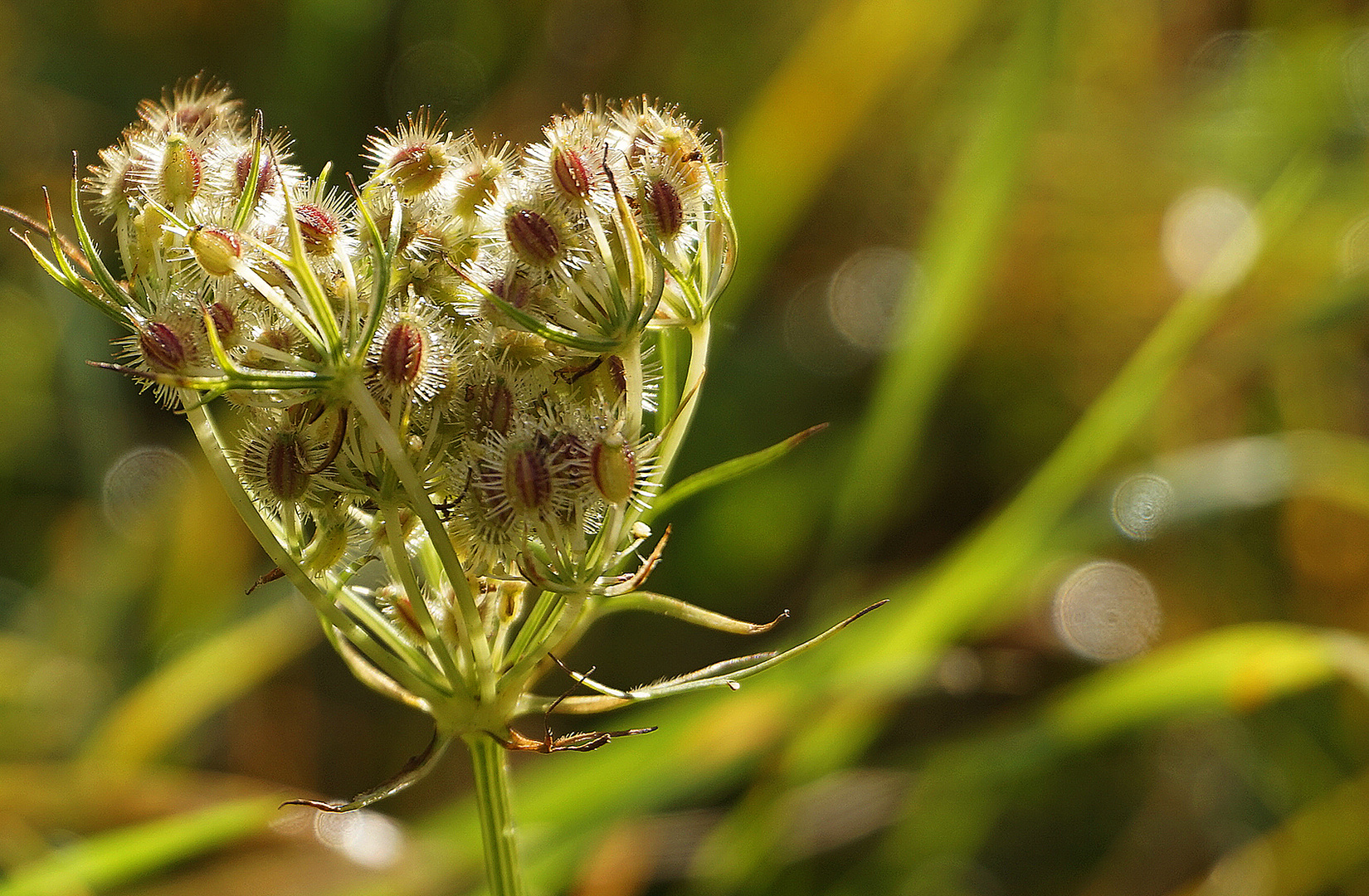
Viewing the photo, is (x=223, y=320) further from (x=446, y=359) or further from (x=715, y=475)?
(x=715, y=475)

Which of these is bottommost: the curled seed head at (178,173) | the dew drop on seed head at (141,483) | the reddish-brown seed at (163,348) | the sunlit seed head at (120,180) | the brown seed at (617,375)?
the brown seed at (617,375)

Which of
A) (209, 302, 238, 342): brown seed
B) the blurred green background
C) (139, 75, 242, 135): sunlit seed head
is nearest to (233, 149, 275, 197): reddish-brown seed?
(139, 75, 242, 135): sunlit seed head

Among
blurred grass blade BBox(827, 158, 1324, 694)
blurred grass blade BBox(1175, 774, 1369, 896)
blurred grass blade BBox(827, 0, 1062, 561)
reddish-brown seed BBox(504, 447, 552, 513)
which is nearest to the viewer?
reddish-brown seed BBox(504, 447, 552, 513)

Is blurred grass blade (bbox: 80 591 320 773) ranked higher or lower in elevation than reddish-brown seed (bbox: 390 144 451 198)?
higher

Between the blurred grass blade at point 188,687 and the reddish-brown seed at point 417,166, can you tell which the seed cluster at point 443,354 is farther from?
the blurred grass blade at point 188,687

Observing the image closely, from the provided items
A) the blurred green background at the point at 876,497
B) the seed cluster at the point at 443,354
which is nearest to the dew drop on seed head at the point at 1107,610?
the blurred green background at the point at 876,497

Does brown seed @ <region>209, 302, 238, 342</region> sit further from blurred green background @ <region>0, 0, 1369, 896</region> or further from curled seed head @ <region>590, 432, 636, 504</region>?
blurred green background @ <region>0, 0, 1369, 896</region>
